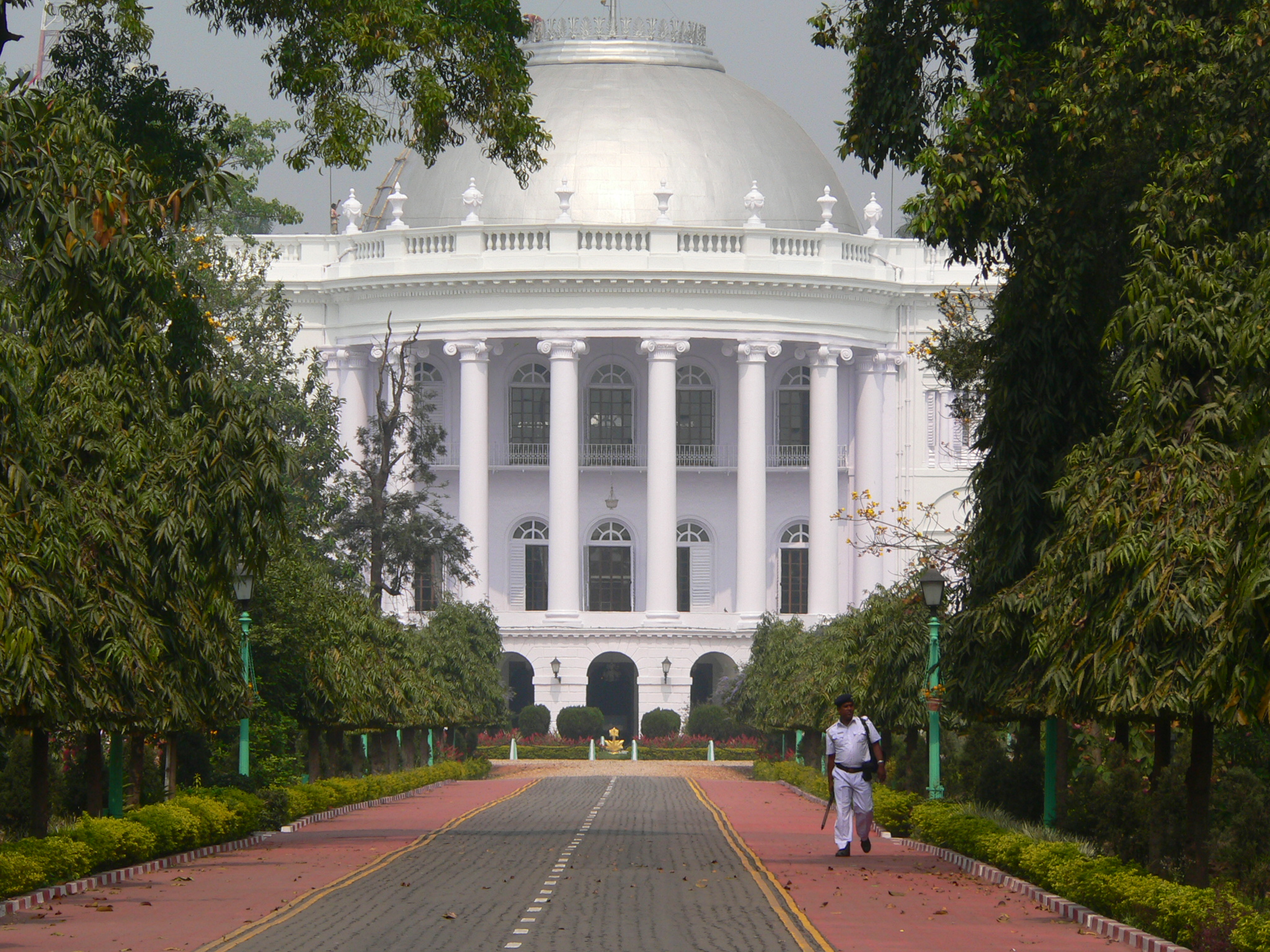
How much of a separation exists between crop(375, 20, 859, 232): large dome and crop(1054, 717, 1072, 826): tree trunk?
51.9 metres

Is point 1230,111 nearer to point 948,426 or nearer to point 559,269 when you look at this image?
point 559,269

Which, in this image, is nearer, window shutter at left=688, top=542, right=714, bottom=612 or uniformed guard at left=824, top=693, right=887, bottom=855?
uniformed guard at left=824, top=693, right=887, bottom=855

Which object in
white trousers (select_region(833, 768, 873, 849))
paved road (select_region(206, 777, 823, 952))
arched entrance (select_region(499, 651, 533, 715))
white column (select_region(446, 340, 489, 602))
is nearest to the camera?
paved road (select_region(206, 777, 823, 952))

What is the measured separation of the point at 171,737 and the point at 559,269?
47.2 meters

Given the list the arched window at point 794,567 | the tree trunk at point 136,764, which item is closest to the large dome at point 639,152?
the arched window at point 794,567

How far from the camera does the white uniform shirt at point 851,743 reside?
22.0 meters

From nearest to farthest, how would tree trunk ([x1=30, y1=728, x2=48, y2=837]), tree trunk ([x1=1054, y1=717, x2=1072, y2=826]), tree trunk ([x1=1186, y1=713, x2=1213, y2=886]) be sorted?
tree trunk ([x1=1186, y1=713, x2=1213, y2=886]) < tree trunk ([x1=30, y1=728, x2=48, y2=837]) < tree trunk ([x1=1054, y1=717, x2=1072, y2=826])

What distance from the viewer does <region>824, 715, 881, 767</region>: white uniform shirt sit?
2197 cm

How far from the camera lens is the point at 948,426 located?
7988cm

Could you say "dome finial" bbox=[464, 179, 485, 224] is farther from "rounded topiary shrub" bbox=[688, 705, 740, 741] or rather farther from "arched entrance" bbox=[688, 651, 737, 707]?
"rounded topiary shrub" bbox=[688, 705, 740, 741]

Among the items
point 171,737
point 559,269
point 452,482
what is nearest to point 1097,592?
point 171,737

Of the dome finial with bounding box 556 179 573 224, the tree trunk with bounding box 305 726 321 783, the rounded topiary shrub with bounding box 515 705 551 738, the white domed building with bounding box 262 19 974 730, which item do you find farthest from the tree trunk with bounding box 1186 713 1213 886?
the dome finial with bounding box 556 179 573 224

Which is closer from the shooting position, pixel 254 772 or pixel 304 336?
pixel 254 772

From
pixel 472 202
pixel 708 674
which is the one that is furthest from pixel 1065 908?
pixel 708 674
